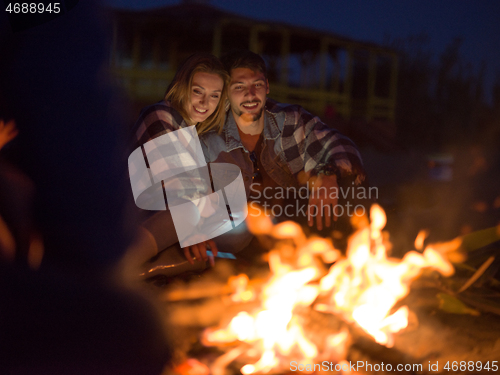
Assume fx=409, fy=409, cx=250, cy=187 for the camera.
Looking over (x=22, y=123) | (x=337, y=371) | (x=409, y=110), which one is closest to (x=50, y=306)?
(x=22, y=123)

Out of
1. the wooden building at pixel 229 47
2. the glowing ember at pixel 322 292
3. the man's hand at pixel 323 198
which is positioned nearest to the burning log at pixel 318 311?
the glowing ember at pixel 322 292

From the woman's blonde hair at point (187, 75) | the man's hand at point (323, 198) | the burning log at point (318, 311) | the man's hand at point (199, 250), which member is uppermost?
the woman's blonde hair at point (187, 75)

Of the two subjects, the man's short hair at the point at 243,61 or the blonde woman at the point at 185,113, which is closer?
the blonde woman at the point at 185,113

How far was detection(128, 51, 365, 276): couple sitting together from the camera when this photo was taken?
205 cm

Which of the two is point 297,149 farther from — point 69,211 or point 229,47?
point 229,47

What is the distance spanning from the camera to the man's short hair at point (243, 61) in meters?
2.23

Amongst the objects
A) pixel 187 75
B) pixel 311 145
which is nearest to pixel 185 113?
pixel 187 75

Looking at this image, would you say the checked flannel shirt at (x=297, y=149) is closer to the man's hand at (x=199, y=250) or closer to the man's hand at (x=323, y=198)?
the man's hand at (x=323, y=198)

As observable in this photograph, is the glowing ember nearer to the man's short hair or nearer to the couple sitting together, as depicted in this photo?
the couple sitting together

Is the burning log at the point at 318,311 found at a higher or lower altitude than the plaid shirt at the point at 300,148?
lower

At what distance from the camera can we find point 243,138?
2.45 metres

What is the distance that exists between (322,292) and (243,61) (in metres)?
1.37

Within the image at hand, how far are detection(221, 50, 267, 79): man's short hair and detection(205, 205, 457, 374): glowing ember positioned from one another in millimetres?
971

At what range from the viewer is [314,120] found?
2.55 metres
